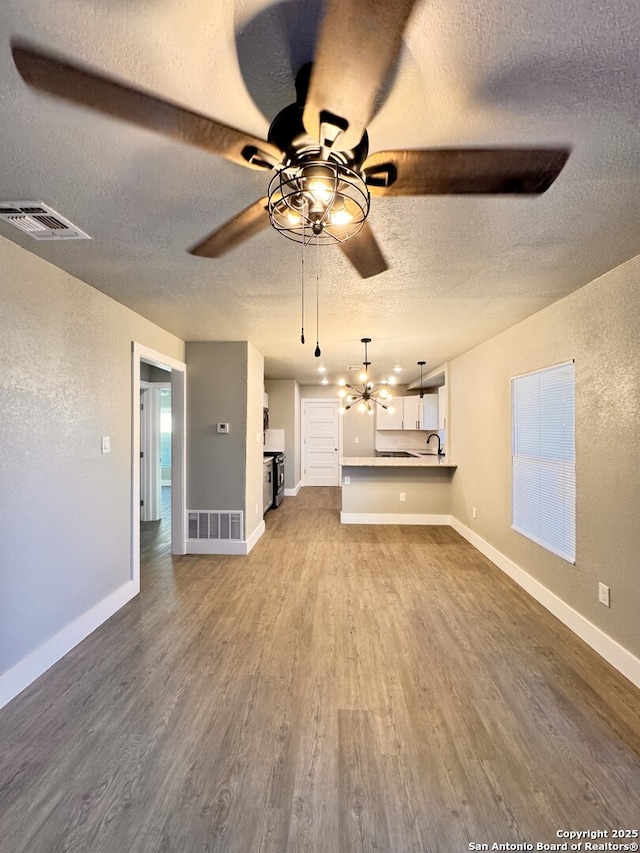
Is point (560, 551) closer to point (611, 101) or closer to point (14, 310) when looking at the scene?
point (611, 101)

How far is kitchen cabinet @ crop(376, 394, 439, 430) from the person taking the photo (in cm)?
812

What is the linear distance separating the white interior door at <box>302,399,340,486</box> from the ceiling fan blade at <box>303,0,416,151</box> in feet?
26.4

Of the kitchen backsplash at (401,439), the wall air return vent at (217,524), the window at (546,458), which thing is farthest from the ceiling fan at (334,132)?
the kitchen backsplash at (401,439)

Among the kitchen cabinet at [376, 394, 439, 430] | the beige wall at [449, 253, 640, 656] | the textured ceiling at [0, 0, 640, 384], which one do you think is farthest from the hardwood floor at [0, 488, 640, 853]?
the kitchen cabinet at [376, 394, 439, 430]

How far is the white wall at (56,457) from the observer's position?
6.78 feet

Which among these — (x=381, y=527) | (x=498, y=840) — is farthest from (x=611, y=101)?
(x=381, y=527)

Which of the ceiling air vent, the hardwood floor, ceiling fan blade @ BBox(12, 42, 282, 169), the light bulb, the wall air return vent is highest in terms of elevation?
the ceiling air vent

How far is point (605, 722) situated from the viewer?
1890mm

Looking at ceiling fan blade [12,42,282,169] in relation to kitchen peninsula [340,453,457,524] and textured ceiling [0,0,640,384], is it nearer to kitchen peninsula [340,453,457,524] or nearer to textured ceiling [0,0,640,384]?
textured ceiling [0,0,640,384]

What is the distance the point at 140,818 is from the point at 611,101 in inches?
110

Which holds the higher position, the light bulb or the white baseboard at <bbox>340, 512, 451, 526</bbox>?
the light bulb

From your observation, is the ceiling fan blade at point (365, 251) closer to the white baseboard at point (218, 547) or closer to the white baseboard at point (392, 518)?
the white baseboard at point (218, 547)

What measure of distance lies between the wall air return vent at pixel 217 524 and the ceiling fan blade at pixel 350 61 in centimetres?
391

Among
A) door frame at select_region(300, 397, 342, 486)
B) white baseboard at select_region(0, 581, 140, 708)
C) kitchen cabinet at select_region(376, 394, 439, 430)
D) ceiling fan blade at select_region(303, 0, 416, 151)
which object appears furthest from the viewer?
door frame at select_region(300, 397, 342, 486)
